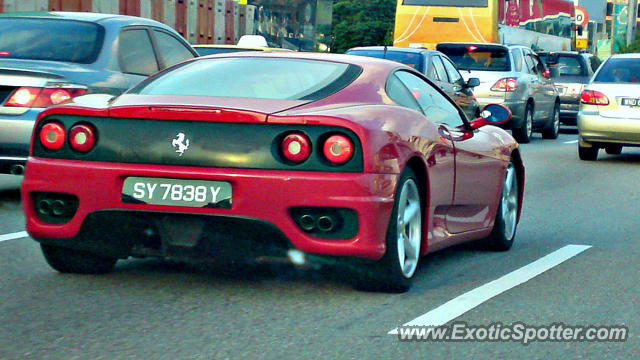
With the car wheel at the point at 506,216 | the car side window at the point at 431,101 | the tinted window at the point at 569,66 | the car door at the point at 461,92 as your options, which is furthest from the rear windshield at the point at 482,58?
the car side window at the point at 431,101

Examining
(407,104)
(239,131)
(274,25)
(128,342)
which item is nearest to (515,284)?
(407,104)

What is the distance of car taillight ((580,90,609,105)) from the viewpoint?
1683 cm

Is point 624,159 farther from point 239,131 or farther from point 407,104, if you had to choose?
point 239,131

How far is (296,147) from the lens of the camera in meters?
5.73

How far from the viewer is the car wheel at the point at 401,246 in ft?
19.6

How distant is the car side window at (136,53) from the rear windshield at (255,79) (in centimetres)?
380

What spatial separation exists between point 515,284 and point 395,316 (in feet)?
3.97

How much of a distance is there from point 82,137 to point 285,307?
49.1 inches

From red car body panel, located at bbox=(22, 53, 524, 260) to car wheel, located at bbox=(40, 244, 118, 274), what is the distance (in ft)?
1.02

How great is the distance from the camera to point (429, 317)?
5.62 m

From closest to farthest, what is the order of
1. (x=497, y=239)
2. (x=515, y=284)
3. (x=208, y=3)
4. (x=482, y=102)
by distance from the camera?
(x=515, y=284) → (x=497, y=239) → (x=482, y=102) → (x=208, y=3)

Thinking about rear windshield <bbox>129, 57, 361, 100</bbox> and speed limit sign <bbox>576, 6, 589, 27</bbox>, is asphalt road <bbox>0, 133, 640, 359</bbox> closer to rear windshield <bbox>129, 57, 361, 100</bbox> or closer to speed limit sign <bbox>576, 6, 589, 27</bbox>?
rear windshield <bbox>129, 57, 361, 100</bbox>

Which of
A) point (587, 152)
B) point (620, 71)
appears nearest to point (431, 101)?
point (620, 71)

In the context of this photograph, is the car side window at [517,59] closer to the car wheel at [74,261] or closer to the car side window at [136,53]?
the car side window at [136,53]
